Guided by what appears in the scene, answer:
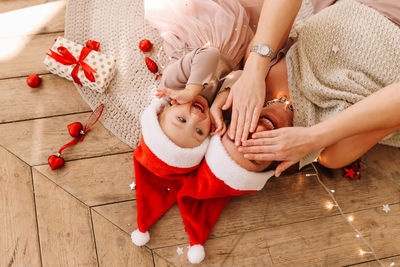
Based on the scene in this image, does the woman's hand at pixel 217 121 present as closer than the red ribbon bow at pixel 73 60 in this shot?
Yes

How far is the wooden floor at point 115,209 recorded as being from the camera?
118 centimetres

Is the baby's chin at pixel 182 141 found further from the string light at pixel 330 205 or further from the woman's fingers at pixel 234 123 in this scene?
the string light at pixel 330 205

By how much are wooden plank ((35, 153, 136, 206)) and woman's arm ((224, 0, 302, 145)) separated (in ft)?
1.63

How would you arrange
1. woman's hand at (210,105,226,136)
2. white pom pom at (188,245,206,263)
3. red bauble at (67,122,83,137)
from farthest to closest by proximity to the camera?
red bauble at (67,122,83,137)
white pom pom at (188,245,206,263)
woman's hand at (210,105,226,136)

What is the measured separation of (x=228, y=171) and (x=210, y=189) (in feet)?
0.38

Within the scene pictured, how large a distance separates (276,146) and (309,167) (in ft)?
1.37

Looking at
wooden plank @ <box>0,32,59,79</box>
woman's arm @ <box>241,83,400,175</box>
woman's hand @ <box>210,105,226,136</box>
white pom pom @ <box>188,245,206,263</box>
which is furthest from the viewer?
wooden plank @ <box>0,32,59,79</box>

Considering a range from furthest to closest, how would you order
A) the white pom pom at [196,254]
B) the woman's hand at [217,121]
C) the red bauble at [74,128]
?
the red bauble at [74,128], the white pom pom at [196,254], the woman's hand at [217,121]

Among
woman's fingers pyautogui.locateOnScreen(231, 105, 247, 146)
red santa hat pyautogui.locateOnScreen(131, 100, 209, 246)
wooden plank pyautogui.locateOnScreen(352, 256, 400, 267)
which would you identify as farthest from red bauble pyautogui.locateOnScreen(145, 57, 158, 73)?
wooden plank pyautogui.locateOnScreen(352, 256, 400, 267)

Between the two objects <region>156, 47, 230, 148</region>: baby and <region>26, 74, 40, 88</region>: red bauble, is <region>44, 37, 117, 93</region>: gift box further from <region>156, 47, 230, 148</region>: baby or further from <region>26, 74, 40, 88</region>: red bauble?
<region>156, 47, 230, 148</region>: baby

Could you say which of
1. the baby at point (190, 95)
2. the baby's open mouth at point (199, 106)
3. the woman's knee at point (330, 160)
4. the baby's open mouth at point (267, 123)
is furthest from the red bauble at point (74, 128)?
the woman's knee at point (330, 160)

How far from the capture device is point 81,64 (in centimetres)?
128

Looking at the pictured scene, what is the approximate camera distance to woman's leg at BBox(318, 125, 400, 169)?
1035 mm

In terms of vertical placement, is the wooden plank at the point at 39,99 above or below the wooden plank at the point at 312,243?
above
